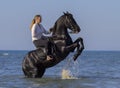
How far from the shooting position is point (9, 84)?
17531mm

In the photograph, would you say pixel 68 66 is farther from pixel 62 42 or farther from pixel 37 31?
pixel 37 31

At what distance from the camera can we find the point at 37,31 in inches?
747

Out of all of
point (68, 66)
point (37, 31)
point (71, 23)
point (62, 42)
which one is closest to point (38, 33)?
point (37, 31)

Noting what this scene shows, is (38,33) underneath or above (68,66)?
above

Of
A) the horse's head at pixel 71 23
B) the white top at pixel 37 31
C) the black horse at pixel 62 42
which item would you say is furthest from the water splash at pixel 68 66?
the white top at pixel 37 31

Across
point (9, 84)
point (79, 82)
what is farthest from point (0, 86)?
point (79, 82)

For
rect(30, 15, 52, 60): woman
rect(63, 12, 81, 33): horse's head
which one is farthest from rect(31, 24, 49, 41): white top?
rect(63, 12, 81, 33): horse's head

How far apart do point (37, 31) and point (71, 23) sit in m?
1.11

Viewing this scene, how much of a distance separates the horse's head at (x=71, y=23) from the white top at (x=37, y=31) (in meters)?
0.72

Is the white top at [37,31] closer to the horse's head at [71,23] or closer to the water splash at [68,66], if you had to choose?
the horse's head at [71,23]

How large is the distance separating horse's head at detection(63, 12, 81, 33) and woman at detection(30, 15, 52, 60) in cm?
72

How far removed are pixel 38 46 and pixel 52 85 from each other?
105 inches

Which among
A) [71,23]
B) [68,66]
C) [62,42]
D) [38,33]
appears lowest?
[68,66]

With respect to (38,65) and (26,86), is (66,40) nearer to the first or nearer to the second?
(38,65)
